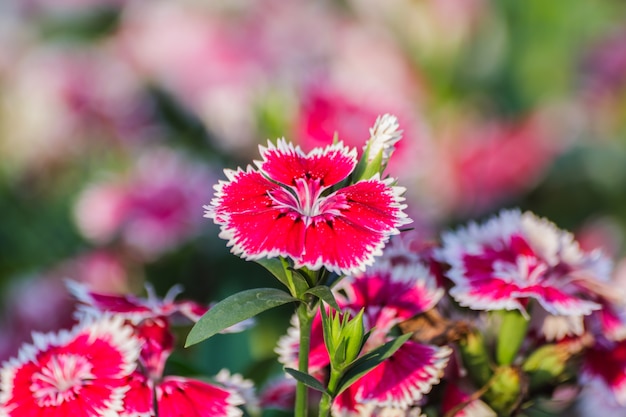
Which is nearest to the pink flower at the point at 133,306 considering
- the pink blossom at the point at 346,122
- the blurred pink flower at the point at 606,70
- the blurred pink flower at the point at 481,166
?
the pink blossom at the point at 346,122

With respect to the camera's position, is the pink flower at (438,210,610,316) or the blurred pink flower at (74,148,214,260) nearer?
the pink flower at (438,210,610,316)

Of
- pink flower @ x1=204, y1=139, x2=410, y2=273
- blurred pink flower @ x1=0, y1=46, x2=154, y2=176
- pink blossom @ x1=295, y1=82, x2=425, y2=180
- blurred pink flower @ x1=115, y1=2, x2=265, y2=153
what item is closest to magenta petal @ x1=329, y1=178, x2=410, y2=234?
pink flower @ x1=204, y1=139, x2=410, y2=273

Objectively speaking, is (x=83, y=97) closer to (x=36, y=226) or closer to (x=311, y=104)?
(x=36, y=226)

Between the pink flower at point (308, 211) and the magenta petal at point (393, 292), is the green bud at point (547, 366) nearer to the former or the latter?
the magenta petal at point (393, 292)

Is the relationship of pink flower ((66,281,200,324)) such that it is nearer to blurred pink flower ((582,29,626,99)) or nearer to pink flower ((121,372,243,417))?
pink flower ((121,372,243,417))

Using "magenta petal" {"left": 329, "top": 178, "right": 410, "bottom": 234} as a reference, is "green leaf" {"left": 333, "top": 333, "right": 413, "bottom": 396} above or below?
below

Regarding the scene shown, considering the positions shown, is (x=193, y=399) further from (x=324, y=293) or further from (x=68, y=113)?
(x=68, y=113)

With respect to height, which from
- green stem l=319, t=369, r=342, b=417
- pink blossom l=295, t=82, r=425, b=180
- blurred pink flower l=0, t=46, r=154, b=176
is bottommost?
green stem l=319, t=369, r=342, b=417
